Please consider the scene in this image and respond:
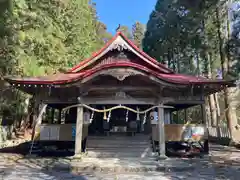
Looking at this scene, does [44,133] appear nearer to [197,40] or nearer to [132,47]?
[132,47]

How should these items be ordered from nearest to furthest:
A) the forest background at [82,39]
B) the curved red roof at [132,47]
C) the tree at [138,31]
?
the curved red roof at [132,47] → the forest background at [82,39] → the tree at [138,31]

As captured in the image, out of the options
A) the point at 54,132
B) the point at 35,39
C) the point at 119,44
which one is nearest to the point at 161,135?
the point at 54,132

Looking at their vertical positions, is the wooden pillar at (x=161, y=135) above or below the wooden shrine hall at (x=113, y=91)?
below

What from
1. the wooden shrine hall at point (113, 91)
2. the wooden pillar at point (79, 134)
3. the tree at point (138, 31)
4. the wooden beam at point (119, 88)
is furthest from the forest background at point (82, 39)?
the tree at point (138, 31)

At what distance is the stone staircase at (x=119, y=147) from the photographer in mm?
9883

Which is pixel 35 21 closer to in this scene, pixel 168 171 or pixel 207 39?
pixel 168 171

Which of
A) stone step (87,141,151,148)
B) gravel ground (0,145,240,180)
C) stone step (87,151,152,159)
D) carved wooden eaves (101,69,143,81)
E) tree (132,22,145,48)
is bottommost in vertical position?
gravel ground (0,145,240,180)

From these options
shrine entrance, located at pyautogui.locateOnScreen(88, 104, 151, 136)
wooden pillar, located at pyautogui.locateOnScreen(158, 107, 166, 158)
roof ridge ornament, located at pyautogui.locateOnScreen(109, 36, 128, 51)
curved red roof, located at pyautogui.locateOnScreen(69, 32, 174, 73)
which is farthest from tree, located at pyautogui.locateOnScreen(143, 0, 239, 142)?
roof ridge ornament, located at pyautogui.locateOnScreen(109, 36, 128, 51)

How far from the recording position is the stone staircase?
9883 millimetres

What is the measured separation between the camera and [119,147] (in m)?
10.6

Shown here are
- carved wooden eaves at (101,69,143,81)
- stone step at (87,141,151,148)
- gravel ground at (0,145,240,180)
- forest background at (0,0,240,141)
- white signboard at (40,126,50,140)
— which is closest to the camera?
gravel ground at (0,145,240,180)

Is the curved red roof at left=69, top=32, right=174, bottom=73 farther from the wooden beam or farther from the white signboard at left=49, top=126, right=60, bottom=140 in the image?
the white signboard at left=49, top=126, right=60, bottom=140

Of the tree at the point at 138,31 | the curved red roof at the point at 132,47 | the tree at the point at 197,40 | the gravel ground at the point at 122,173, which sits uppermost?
the tree at the point at 138,31

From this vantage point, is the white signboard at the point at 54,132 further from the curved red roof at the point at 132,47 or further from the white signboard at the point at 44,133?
the curved red roof at the point at 132,47
